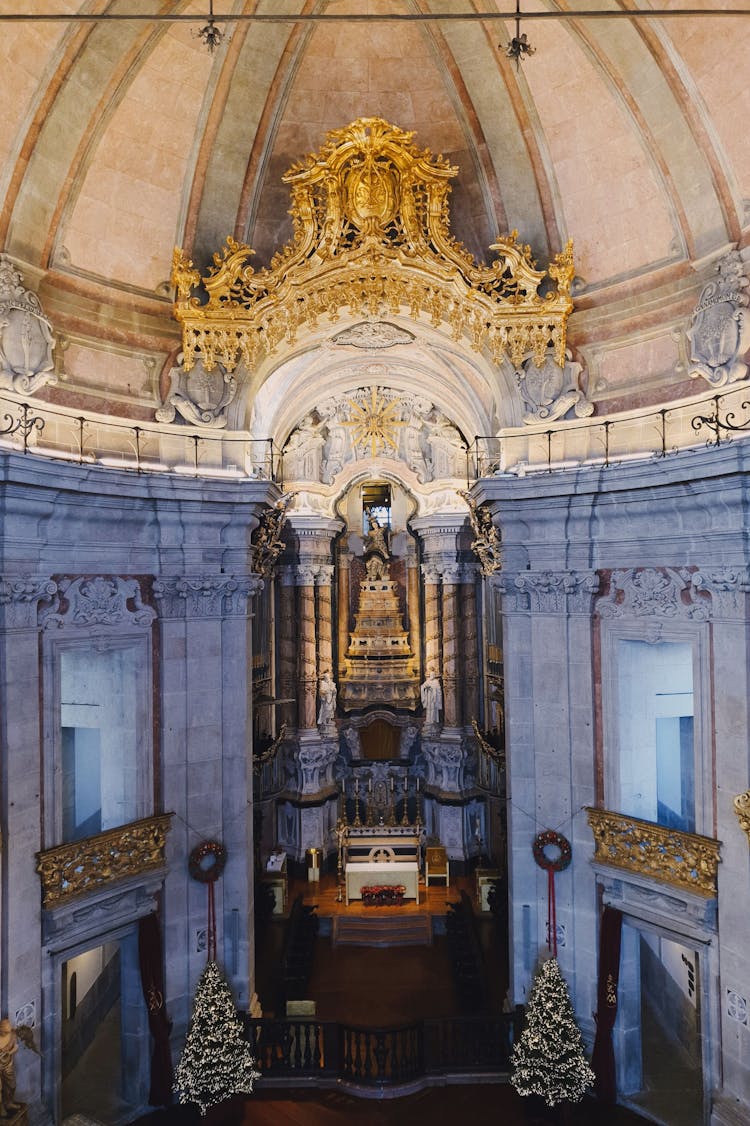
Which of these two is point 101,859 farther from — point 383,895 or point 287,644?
point 287,644

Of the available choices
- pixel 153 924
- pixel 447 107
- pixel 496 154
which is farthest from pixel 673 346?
pixel 153 924

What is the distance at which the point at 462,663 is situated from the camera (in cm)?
2089

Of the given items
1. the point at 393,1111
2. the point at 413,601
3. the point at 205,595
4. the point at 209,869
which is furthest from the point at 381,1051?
the point at 413,601

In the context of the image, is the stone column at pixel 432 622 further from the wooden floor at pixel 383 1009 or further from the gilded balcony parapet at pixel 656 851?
the gilded balcony parapet at pixel 656 851

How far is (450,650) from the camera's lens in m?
20.9

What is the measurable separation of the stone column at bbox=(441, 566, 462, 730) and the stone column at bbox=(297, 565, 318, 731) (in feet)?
11.9

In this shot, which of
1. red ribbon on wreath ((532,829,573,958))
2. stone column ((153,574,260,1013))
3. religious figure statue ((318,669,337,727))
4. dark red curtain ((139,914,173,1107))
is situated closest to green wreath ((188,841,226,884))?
stone column ((153,574,260,1013))

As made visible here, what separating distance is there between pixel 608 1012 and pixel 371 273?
39.5 feet

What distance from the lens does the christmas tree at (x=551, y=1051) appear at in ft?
35.3

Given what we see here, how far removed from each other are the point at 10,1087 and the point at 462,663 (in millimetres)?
14267

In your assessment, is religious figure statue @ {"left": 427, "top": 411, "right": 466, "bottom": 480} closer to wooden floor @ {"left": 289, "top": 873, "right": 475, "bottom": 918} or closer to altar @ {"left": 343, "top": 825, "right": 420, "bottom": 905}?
altar @ {"left": 343, "top": 825, "right": 420, "bottom": 905}

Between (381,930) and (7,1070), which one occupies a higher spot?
(7,1070)

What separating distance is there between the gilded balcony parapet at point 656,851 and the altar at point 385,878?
7737 mm

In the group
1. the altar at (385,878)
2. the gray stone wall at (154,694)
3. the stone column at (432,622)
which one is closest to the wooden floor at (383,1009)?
the altar at (385,878)
